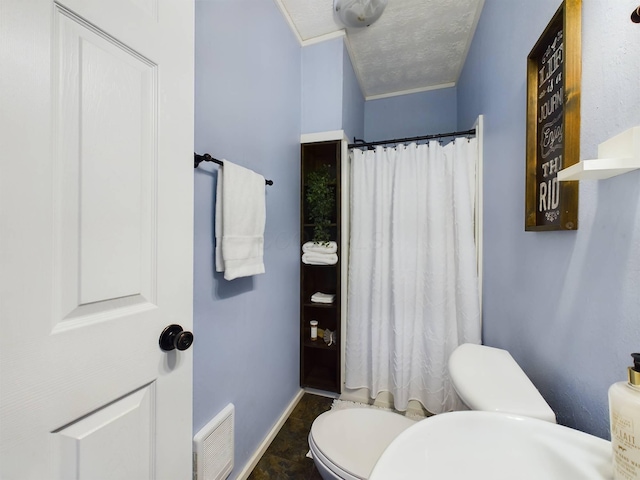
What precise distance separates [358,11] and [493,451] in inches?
77.7

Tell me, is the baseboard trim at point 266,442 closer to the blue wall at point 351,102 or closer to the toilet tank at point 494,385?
the toilet tank at point 494,385

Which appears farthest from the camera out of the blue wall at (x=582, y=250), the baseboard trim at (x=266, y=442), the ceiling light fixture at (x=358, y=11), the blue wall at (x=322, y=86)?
the blue wall at (x=322, y=86)

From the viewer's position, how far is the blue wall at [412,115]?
2.29 m

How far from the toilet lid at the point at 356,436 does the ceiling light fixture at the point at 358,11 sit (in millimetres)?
2144

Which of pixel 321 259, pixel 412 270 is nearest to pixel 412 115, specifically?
pixel 412 270

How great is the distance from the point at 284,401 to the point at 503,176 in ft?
5.79

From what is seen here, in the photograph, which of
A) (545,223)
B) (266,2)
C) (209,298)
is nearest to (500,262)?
(545,223)

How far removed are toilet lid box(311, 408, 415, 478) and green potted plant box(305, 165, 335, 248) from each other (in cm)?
101

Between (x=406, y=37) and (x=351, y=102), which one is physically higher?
(x=406, y=37)

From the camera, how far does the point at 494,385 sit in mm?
766

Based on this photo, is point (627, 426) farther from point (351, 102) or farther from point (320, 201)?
point (351, 102)

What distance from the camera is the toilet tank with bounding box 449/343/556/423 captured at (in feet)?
2.12

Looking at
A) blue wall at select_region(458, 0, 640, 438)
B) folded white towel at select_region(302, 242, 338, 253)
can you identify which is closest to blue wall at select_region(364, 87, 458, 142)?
blue wall at select_region(458, 0, 640, 438)

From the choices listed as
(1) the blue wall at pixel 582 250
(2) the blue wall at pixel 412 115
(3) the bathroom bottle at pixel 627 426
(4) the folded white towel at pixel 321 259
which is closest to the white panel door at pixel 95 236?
(3) the bathroom bottle at pixel 627 426
